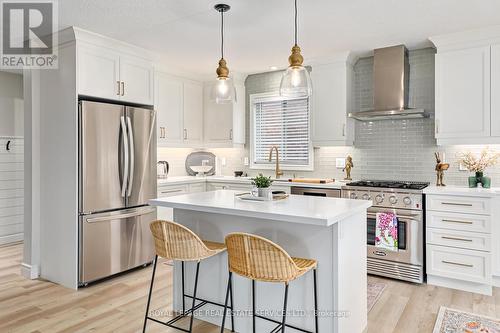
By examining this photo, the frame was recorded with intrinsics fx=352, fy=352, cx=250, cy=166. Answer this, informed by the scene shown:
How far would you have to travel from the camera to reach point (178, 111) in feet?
17.0

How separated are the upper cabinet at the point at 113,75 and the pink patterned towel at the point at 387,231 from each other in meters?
2.95

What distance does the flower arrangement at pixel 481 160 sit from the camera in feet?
12.3

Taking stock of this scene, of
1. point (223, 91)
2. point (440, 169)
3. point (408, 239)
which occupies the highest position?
point (223, 91)

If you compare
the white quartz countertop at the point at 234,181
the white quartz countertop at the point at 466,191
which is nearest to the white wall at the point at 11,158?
the white quartz countertop at the point at 234,181

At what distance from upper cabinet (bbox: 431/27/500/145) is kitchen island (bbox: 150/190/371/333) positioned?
1874mm

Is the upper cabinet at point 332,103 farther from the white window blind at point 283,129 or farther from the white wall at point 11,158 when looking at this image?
the white wall at point 11,158

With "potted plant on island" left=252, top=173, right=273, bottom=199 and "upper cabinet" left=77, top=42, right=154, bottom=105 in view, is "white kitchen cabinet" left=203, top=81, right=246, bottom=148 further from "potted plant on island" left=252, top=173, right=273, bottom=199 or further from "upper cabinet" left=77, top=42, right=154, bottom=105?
"potted plant on island" left=252, top=173, right=273, bottom=199

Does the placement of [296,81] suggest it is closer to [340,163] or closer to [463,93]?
[463,93]

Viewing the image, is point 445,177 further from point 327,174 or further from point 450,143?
point 327,174

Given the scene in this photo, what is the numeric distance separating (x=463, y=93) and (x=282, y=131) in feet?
7.81

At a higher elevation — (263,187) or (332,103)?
(332,103)

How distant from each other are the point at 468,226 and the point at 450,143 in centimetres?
89

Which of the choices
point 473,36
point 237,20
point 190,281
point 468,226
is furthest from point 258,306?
point 473,36

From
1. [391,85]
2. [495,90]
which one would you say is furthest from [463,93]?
[391,85]
